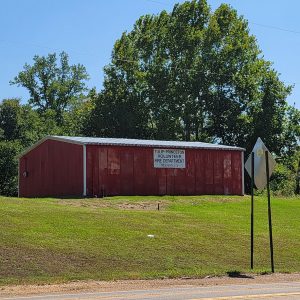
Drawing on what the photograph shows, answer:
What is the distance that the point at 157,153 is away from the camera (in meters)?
33.4

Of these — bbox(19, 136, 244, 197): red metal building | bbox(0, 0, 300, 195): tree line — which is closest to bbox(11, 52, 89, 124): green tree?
bbox(0, 0, 300, 195): tree line

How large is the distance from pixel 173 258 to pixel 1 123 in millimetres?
48388

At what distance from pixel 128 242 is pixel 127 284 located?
4.62 m

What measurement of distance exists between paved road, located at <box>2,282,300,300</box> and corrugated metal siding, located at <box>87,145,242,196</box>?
19.6 m

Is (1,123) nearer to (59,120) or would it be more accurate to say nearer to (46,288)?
(59,120)

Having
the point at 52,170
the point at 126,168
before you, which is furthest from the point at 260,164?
the point at 52,170

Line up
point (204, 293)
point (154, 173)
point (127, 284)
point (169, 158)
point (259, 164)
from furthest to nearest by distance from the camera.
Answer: point (169, 158) < point (154, 173) < point (259, 164) < point (127, 284) < point (204, 293)

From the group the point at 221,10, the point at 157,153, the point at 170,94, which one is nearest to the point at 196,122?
the point at 170,94

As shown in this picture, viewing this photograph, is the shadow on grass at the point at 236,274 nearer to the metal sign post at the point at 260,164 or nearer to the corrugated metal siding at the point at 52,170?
the metal sign post at the point at 260,164

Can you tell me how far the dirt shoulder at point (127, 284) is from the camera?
454 inches

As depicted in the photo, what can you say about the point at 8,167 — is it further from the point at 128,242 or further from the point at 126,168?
the point at 128,242

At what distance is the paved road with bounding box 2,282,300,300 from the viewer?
10367 millimetres

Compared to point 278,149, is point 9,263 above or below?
below

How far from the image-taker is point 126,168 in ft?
106
